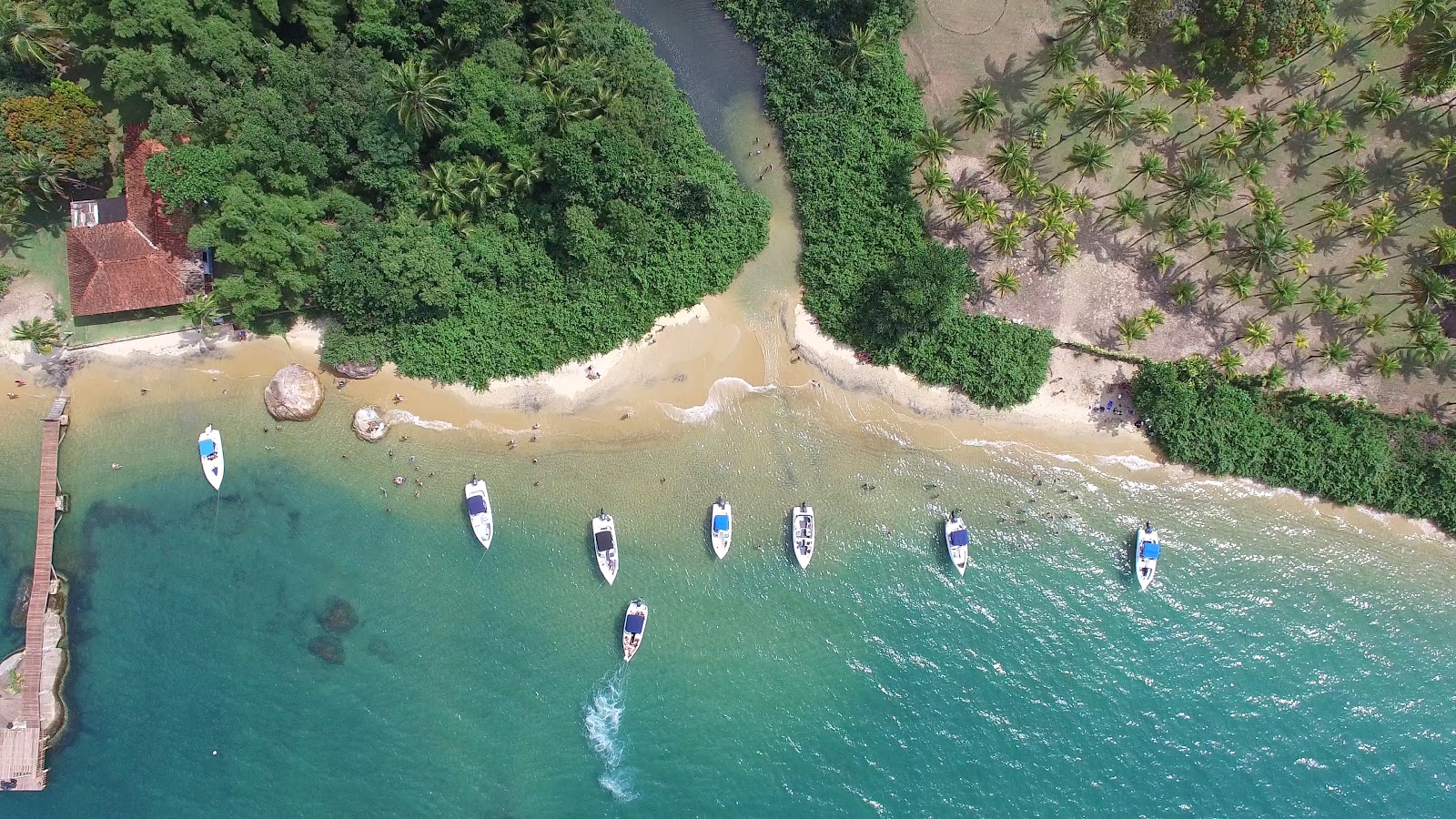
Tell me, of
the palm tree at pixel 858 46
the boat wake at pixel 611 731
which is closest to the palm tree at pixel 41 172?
the boat wake at pixel 611 731

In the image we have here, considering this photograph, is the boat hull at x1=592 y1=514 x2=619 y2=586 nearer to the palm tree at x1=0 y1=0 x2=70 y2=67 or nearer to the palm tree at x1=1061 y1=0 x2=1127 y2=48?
the palm tree at x1=0 y1=0 x2=70 y2=67

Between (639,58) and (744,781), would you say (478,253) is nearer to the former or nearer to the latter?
(639,58)

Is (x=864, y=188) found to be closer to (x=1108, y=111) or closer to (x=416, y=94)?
(x=1108, y=111)

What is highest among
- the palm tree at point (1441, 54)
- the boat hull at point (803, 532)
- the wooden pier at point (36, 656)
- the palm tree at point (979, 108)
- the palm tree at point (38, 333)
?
the palm tree at point (1441, 54)

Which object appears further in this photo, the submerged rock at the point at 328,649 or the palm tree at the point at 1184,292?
the submerged rock at the point at 328,649

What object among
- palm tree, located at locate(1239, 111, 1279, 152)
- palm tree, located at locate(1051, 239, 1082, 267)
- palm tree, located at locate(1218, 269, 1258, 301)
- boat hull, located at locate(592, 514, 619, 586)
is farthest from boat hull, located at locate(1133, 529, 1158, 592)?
boat hull, located at locate(592, 514, 619, 586)

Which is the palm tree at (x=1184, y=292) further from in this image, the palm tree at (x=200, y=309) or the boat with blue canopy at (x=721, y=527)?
the palm tree at (x=200, y=309)

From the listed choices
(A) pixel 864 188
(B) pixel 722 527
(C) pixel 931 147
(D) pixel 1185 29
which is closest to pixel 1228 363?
(D) pixel 1185 29
